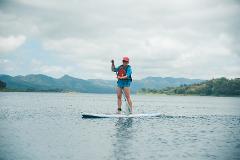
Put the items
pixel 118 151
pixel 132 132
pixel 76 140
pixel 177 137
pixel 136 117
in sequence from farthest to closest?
1. pixel 136 117
2. pixel 132 132
3. pixel 177 137
4. pixel 76 140
5. pixel 118 151

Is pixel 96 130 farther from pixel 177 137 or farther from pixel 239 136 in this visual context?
pixel 239 136

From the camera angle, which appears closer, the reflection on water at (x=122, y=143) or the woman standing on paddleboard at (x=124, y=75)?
the reflection on water at (x=122, y=143)

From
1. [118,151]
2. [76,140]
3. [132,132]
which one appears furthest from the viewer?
[132,132]

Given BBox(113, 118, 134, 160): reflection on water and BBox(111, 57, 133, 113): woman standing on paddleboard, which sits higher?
Result: BBox(111, 57, 133, 113): woman standing on paddleboard

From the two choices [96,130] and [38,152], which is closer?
[38,152]

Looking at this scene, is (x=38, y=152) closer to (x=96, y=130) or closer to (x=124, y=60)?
(x=96, y=130)

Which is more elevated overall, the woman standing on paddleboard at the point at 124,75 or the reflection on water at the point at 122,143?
the woman standing on paddleboard at the point at 124,75

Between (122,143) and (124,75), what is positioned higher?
(124,75)

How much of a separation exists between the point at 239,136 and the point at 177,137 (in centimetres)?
376

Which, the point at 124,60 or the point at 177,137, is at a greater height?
the point at 124,60

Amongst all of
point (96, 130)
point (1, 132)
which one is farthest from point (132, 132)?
point (1, 132)

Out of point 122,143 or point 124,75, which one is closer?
point 122,143

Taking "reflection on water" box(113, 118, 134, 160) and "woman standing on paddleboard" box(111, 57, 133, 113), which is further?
"woman standing on paddleboard" box(111, 57, 133, 113)

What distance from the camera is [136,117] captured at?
30.7m
